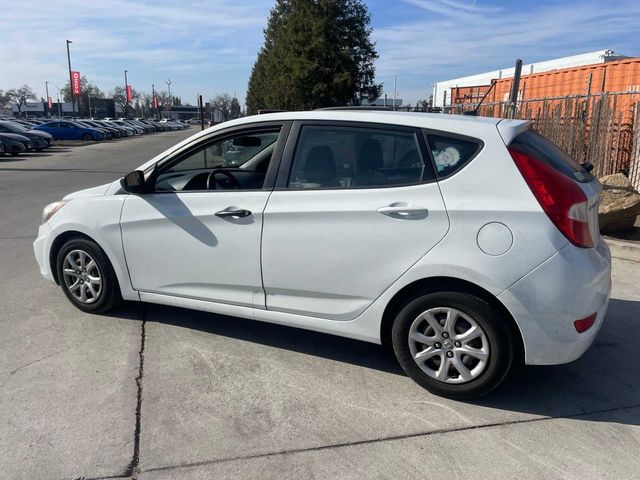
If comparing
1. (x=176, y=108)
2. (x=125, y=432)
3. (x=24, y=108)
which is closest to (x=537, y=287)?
(x=125, y=432)

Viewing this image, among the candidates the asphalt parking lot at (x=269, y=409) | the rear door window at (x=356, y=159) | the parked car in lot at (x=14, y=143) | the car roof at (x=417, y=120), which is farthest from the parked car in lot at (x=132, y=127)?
the rear door window at (x=356, y=159)

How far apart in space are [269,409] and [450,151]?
191 cm

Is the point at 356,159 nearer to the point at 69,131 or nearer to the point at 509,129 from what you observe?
the point at 509,129

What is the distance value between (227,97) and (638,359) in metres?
126

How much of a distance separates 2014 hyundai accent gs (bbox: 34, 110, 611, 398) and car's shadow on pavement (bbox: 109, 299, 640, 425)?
0.37 m

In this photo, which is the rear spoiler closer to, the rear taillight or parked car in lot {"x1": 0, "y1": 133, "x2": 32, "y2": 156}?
the rear taillight

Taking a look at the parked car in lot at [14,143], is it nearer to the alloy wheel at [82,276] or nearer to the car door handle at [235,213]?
the alloy wheel at [82,276]

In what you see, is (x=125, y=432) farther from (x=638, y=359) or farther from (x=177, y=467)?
(x=638, y=359)

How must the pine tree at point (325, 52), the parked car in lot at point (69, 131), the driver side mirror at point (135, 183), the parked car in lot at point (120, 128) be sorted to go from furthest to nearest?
the parked car in lot at point (120, 128)
the parked car in lot at point (69, 131)
the pine tree at point (325, 52)
the driver side mirror at point (135, 183)

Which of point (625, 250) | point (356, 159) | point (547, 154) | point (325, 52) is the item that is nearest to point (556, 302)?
point (547, 154)

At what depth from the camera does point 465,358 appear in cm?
318

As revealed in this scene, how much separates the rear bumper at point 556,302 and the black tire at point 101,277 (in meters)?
3.07

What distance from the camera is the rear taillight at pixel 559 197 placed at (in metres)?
2.90

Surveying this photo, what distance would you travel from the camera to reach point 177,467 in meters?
2.65
